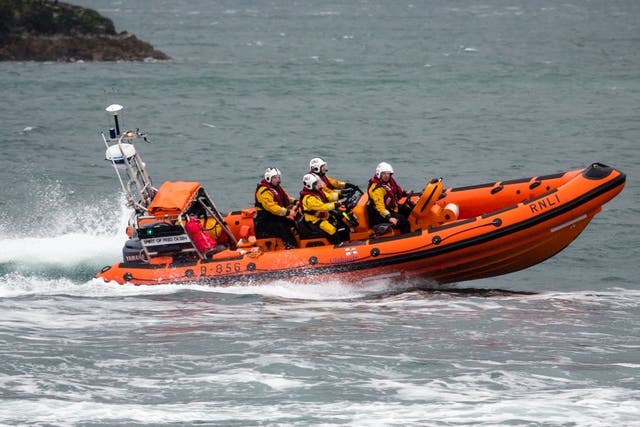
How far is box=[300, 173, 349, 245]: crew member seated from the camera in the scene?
14414 millimetres

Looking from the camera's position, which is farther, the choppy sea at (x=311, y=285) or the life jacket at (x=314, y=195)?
the life jacket at (x=314, y=195)

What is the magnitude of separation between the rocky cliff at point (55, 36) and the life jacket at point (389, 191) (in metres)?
32.1

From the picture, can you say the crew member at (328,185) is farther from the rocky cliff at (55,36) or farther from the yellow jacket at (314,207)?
the rocky cliff at (55,36)

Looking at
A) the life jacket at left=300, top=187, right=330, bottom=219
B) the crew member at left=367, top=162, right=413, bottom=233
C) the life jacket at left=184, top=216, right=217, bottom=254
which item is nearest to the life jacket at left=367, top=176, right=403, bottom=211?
the crew member at left=367, top=162, right=413, bottom=233

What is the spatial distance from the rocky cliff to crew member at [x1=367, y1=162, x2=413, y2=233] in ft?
105

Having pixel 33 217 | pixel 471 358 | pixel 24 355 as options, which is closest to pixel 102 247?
pixel 33 217

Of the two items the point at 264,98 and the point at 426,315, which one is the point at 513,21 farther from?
the point at 426,315

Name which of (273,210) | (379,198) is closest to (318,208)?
(273,210)

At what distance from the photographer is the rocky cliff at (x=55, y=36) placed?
147 feet

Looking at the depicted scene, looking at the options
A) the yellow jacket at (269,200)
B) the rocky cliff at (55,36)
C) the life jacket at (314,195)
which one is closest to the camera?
the life jacket at (314,195)

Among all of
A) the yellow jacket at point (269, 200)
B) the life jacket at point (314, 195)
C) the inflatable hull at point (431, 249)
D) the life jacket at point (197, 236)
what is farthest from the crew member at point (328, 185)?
the life jacket at point (197, 236)

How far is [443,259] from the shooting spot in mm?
14406

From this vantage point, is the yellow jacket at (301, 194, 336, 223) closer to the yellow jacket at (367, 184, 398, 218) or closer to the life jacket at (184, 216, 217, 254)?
the yellow jacket at (367, 184, 398, 218)

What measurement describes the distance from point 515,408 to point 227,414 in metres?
2.47
